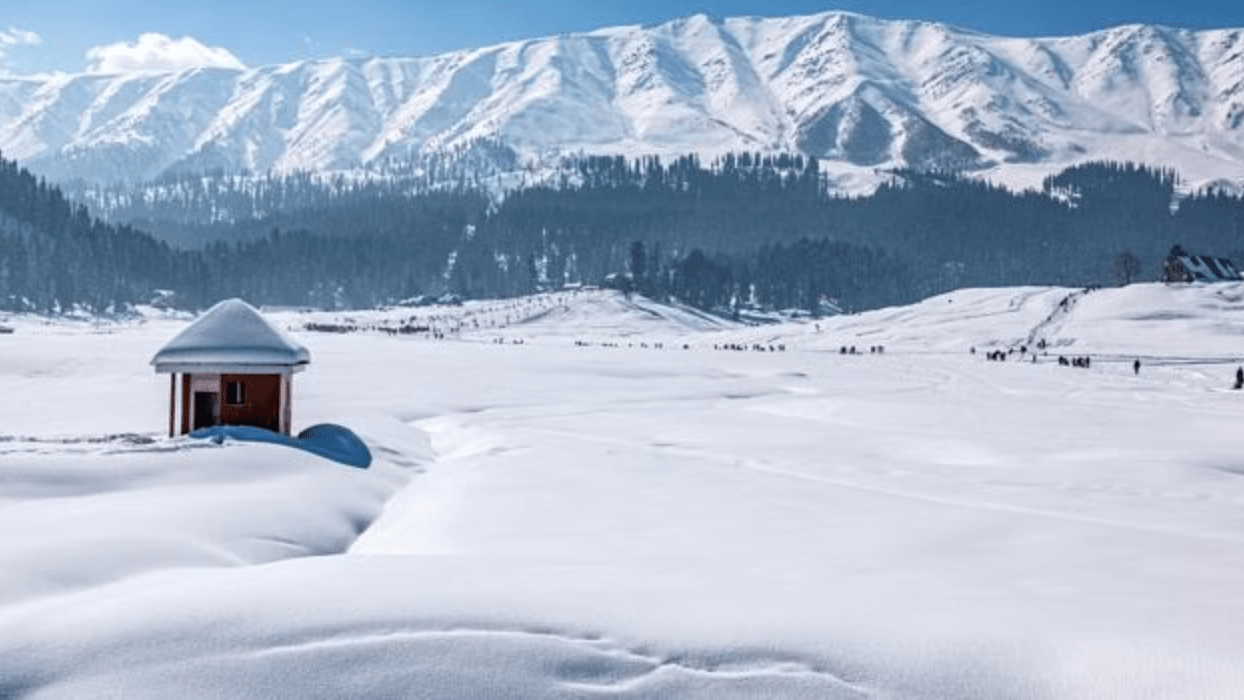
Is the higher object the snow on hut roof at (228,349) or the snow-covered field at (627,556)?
the snow on hut roof at (228,349)

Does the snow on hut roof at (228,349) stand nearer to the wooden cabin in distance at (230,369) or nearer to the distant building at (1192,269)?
the wooden cabin in distance at (230,369)

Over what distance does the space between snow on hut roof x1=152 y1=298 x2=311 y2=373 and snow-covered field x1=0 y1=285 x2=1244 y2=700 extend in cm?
267

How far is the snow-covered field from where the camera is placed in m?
6.50

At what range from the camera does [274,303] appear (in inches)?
7052

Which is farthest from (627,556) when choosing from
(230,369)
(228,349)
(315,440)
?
(228,349)

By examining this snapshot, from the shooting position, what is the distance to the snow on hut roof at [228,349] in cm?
1998

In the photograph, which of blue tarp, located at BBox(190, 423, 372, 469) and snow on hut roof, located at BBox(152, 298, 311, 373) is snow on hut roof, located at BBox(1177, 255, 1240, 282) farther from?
snow on hut roof, located at BBox(152, 298, 311, 373)

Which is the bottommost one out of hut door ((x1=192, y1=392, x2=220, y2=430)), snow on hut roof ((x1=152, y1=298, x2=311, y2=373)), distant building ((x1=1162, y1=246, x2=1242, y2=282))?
hut door ((x1=192, y1=392, x2=220, y2=430))

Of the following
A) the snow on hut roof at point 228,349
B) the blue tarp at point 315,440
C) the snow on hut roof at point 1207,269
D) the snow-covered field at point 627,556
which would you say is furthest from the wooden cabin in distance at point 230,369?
the snow on hut roof at point 1207,269

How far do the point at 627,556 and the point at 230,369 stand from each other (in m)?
12.6

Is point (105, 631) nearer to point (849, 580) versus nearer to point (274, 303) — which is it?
point (849, 580)

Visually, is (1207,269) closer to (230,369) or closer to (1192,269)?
(1192,269)

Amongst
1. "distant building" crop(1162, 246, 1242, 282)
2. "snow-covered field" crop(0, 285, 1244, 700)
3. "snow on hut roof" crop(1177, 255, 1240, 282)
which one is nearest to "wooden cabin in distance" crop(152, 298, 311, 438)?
"snow-covered field" crop(0, 285, 1244, 700)

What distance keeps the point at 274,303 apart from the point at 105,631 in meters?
183
